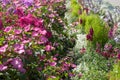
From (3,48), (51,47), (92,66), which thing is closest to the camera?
(3,48)

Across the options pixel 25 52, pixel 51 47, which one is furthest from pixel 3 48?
pixel 51 47

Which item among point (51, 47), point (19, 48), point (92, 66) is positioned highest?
point (19, 48)

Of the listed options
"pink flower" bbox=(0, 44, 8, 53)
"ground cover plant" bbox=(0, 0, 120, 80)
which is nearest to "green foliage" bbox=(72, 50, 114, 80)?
"ground cover plant" bbox=(0, 0, 120, 80)

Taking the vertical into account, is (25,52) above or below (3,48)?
below

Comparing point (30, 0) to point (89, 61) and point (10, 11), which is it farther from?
point (89, 61)

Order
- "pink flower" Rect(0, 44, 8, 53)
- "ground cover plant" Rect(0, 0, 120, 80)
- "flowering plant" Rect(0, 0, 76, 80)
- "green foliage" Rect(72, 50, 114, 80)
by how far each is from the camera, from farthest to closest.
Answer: "green foliage" Rect(72, 50, 114, 80)
"ground cover plant" Rect(0, 0, 120, 80)
"flowering plant" Rect(0, 0, 76, 80)
"pink flower" Rect(0, 44, 8, 53)

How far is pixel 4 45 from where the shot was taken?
387 cm

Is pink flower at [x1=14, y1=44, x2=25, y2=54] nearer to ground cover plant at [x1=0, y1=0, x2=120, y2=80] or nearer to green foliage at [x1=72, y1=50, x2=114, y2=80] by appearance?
ground cover plant at [x1=0, y1=0, x2=120, y2=80]

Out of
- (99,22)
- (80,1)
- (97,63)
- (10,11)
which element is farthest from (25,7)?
(80,1)

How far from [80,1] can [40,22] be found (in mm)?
4304

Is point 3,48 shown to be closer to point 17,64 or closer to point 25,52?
point 17,64

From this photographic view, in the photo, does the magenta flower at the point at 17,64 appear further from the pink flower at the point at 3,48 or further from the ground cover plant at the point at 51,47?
the pink flower at the point at 3,48

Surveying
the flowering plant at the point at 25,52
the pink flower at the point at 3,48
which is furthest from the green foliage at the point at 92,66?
the pink flower at the point at 3,48

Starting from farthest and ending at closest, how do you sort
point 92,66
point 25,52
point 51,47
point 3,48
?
point 92,66 → point 51,47 → point 25,52 → point 3,48
